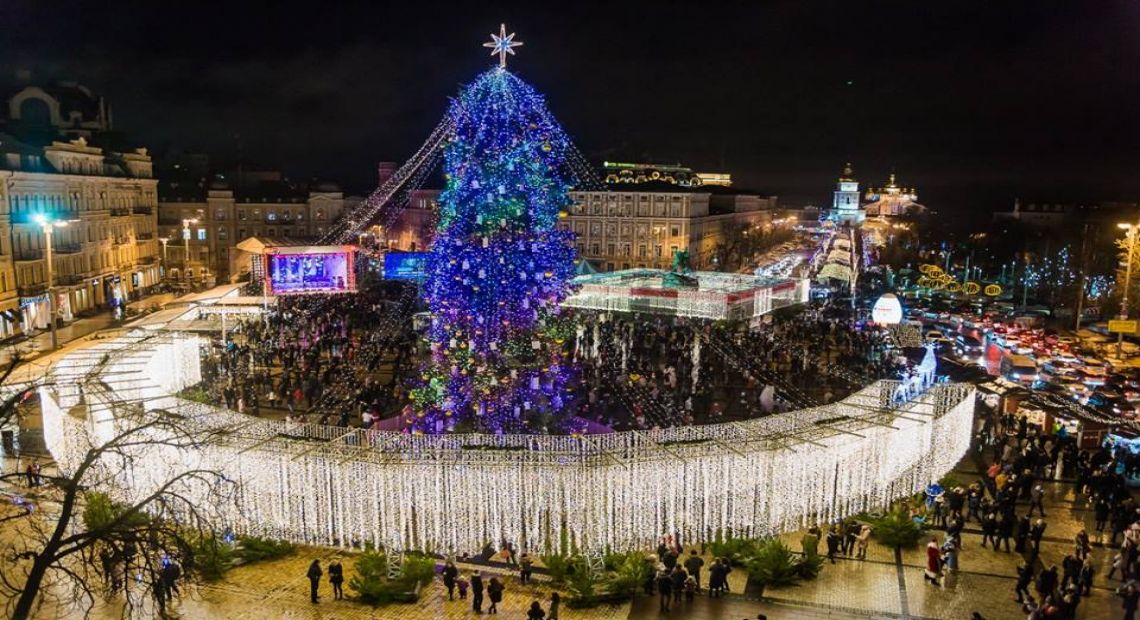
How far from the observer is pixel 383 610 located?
48.4 ft

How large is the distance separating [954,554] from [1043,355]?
24.4 meters

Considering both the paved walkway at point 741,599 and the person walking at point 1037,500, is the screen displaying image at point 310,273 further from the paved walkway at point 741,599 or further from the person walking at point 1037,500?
the person walking at point 1037,500

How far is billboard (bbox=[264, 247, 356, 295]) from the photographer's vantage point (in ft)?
123

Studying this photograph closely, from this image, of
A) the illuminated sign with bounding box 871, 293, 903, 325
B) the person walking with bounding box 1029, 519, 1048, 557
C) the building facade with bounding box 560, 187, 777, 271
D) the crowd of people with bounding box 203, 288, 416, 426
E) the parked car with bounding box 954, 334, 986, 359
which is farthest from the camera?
the building facade with bounding box 560, 187, 777, 271

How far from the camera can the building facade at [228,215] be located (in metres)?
74.3

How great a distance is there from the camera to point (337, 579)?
49.1 ft

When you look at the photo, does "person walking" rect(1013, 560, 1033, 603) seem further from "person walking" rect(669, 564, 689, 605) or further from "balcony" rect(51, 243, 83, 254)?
"balcony" rect(51, 243, 83, 254)

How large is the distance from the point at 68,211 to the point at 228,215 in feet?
107

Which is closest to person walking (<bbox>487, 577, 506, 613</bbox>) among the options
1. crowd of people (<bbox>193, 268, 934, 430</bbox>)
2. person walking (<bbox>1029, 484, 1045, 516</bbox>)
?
crowd of people (<bbox>193, 268, 934, 430</bbox>)

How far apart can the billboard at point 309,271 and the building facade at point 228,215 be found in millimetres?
34072

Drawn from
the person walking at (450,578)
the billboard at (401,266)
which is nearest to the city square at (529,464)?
the person walking at (450,578)

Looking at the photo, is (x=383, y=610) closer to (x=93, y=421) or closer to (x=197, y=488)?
(x=197, y=488)

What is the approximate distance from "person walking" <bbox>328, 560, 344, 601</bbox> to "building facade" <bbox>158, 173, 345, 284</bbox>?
59.6 meters

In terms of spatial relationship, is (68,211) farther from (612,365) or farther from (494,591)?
(494,591)
